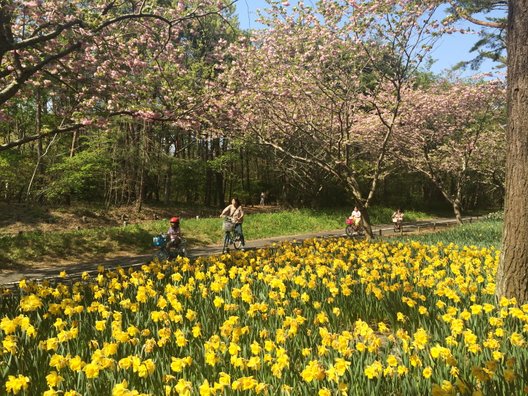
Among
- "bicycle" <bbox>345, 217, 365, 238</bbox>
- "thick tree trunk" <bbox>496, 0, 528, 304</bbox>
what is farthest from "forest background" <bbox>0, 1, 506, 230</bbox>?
"thick tree trunk" <bbox>496, 0, 528, 304</bbox>

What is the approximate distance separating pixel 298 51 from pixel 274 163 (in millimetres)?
16763

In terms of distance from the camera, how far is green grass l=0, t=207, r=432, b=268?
12.9 meters

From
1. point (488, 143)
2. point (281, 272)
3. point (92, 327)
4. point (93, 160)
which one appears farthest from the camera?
point (488, 143)

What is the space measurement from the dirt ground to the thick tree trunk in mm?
17001

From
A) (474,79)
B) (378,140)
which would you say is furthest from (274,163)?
(474,79)

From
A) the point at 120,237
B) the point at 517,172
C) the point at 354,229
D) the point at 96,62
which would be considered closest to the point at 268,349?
the point at 517,172

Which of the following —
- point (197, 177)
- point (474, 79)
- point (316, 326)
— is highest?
→ point (474, 79)

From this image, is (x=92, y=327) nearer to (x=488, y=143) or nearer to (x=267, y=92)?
(x=267, y=92)

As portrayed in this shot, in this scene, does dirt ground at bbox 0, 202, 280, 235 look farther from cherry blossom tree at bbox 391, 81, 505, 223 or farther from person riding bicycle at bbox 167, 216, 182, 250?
cherry blossom tree at bbox 391, 81, 505, 223

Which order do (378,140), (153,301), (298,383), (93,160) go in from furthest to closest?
(378,140) < (93,160) < (153,301) < (298,383)

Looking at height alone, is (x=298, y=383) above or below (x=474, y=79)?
below

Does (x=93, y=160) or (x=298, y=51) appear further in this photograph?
(x=93, y=160)

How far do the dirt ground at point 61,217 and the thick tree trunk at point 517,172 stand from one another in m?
17.0

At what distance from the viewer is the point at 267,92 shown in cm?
1390
